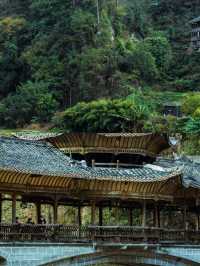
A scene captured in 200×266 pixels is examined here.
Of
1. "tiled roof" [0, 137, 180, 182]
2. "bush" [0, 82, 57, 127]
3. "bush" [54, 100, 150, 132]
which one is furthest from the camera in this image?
"bush" [0, 82, 57, 127]

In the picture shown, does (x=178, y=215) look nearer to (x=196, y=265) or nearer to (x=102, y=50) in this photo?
(x=196, y=265)

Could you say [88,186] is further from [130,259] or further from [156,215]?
[156,215]

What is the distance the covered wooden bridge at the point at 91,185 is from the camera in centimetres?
2981


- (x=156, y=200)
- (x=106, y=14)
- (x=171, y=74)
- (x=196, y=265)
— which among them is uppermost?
(x=106, y=14)

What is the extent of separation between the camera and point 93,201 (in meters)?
32.5

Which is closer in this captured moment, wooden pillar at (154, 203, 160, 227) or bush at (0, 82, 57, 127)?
wooden pillar at (154, 203, 160, 227)

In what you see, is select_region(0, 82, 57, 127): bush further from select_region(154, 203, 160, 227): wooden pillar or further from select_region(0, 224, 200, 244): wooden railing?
select_region(0, 224, 200, 244): wooden railing

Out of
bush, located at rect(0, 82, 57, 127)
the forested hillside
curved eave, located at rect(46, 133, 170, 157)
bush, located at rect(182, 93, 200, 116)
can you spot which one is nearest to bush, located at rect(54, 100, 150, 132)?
Result: bush, located at rect(182, 93, 200, 116)

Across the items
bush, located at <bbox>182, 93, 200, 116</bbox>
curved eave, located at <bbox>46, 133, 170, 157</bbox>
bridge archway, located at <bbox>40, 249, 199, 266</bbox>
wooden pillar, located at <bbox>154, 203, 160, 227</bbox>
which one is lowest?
bridge archway, located at <bbox>40, 249, 199, 266</bbox>

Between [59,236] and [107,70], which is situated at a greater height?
[107,70]

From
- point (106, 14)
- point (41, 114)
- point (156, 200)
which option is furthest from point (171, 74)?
point (156, 200)

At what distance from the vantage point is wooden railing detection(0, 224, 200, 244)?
2897 centimetres

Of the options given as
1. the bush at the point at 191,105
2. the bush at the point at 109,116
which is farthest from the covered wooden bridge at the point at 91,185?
the bush at the point at 191,105

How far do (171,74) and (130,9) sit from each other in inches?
348
